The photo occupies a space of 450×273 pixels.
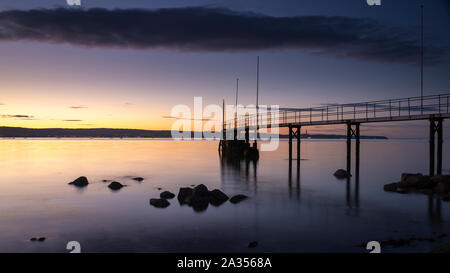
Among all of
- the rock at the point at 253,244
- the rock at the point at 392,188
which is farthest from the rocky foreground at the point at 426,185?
the rock at the point at 253,244

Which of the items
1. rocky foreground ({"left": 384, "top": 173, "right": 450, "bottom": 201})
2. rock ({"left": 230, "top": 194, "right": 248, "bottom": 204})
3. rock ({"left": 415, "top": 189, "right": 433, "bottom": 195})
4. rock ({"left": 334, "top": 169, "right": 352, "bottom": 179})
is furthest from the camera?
rock ({"left": 334, "top": 169, "right": 352, "bottom": 179})

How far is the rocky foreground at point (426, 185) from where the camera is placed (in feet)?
60.6

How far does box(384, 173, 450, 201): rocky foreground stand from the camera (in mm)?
18484

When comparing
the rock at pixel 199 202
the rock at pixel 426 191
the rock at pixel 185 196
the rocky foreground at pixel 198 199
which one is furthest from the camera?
the rock at pixel 426 191

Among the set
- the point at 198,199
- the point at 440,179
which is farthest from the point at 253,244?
the point at 440,179

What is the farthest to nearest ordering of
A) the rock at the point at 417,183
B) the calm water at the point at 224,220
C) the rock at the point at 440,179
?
the rock at the point at 417,183
the rock at the point at 440,179
the calm water at the point at 224,220

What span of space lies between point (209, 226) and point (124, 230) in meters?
3.52

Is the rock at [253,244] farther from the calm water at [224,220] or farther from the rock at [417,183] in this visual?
the rock at [417,183]

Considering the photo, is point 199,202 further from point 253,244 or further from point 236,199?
point 253,244

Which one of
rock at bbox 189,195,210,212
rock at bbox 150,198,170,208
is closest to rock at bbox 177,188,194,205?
rock at bbox 189,195,210,212

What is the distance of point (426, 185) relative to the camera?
2000 centimetres

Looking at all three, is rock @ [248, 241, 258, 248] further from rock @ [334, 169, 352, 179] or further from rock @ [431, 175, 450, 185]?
rock @ [334, 169, 352, 179]
